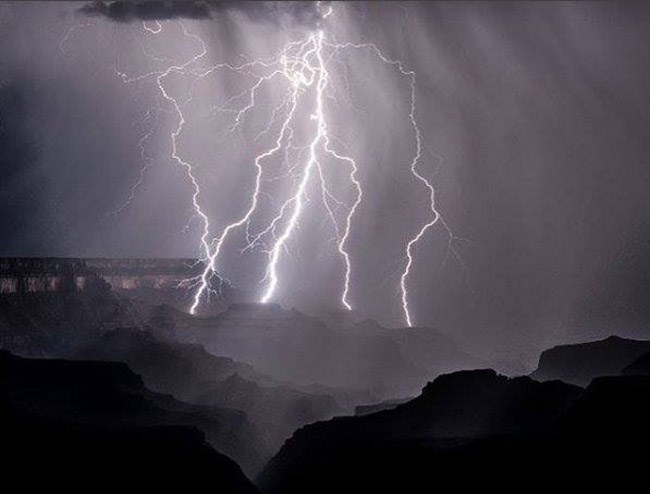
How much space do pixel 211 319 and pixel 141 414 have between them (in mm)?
23524

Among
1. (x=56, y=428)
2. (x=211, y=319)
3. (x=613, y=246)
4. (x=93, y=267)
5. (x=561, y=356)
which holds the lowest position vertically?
(x=56, y=428)

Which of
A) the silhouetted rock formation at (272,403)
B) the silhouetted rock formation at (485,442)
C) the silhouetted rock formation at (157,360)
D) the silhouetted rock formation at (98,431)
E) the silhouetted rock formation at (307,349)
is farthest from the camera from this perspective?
the silhouetted rock formation at (307,349)

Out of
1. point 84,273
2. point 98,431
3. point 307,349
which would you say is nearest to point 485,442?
point 98,431

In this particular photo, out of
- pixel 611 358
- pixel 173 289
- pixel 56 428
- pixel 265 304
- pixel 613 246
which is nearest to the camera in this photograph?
pixel 56 428

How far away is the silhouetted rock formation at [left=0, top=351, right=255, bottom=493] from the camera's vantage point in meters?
17.1

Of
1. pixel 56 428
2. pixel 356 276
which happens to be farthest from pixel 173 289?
pixel 56 428

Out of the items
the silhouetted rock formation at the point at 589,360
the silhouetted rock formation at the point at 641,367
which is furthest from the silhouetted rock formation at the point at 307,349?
the silhouetted rock formation at the point at 641,367

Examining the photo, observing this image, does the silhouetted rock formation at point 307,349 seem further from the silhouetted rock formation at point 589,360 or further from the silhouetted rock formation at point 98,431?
the silhouetted rock formation at point 98,431

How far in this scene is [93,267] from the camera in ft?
161

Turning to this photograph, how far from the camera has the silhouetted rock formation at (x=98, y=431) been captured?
56.0 feet

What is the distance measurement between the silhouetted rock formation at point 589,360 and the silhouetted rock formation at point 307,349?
1584 centimetres

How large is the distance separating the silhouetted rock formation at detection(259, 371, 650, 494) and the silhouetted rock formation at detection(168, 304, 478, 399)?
2254 cm

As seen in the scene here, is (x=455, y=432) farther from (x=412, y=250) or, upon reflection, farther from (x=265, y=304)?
(x=412, y=250)

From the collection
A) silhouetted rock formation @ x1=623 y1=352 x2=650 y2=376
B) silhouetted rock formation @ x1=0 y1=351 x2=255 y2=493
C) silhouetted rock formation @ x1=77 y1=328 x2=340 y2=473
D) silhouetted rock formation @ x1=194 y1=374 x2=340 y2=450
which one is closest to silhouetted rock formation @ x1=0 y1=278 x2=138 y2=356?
silhouetted rock formation @ x1=77 y1=328 x2=340 y2=473
